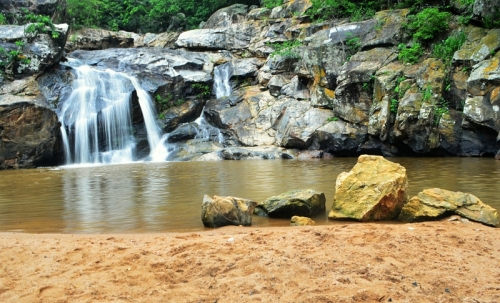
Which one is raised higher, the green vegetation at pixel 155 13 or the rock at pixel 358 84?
the green vegetation at pixel 155 13

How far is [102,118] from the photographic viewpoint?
21297 millimetres

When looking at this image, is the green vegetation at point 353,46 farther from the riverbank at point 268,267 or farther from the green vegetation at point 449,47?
the riverbank at point 268,267

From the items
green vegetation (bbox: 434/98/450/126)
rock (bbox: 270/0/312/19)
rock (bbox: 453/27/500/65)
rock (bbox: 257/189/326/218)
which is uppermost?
rock (bbox: 270/0/312/19)

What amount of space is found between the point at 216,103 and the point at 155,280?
69.1 feet

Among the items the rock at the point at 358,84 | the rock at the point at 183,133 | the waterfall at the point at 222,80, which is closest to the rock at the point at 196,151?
the rock at the point at 183,133

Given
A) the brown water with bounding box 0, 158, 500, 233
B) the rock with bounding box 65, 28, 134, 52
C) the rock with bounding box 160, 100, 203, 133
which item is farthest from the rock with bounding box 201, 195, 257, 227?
the rock with bounding box 65, 28, 134, 52

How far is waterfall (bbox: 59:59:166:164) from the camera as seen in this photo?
20.5 m

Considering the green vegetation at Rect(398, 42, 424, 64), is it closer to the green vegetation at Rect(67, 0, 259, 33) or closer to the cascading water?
the cascading water

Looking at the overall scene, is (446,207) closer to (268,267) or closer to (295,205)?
(295,205)

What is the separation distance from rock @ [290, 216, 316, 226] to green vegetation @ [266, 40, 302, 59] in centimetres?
1810

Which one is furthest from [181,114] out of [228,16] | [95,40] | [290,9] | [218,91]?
[228,16]

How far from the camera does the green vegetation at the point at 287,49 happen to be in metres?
23.5

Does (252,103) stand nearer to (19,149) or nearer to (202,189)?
(19,149)

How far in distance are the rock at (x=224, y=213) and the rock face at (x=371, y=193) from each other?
1.28 m
